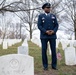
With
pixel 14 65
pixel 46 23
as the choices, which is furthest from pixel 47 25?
pixel 14 65

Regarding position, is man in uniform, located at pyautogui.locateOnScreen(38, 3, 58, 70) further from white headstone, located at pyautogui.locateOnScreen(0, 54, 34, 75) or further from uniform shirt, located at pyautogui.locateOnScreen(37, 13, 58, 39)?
white headstone, located at pyautogui.locateOnScreen(0, 54, 34, 75)

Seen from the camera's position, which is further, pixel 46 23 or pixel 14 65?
pixel 46 23

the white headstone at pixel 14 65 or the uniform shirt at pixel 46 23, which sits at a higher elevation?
the uniform shirt at pixel 46 23

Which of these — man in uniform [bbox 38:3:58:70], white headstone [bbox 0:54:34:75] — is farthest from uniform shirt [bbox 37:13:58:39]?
white headstone [bbox 0:54:34:75]

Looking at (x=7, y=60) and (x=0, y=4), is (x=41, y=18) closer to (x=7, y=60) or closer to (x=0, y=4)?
(x=7, y=60)

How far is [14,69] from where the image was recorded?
16.8 feet

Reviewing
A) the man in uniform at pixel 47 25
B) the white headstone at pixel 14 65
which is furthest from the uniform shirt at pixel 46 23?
the white headstone at pixel 14 65

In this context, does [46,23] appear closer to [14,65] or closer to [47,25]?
[47,25]

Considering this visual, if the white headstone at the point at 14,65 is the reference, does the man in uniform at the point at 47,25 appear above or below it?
above

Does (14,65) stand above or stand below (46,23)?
below

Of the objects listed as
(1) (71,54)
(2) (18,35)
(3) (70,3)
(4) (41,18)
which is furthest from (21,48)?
(2) (18,35)

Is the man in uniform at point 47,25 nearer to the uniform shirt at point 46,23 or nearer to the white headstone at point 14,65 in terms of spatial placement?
the uniform shirt at point 46,23

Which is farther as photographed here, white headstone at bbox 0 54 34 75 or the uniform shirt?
the uniform shirt

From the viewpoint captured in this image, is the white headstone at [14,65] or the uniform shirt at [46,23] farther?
the uniform shirt at [46,23]
